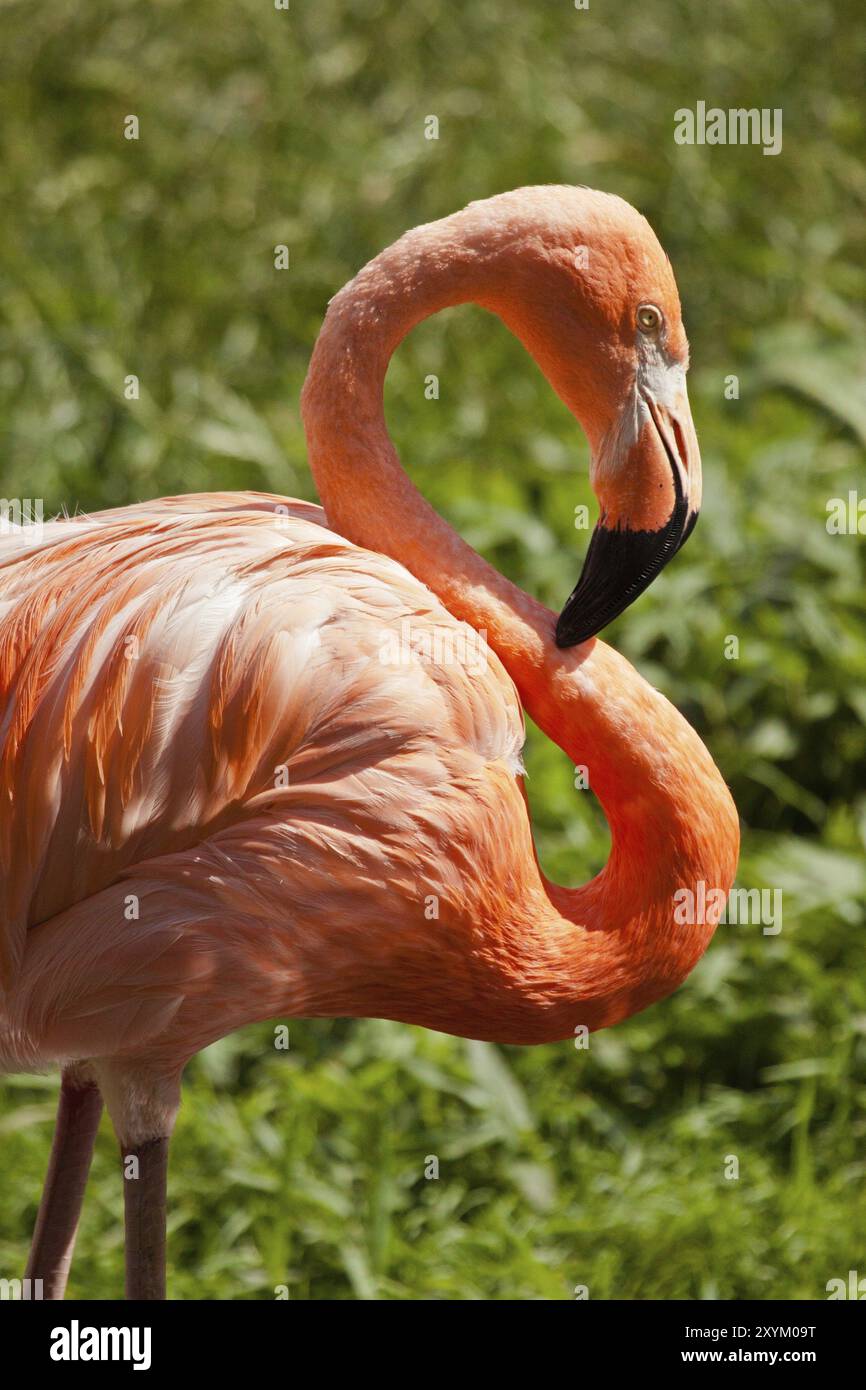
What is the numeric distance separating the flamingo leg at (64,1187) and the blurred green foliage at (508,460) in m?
0.46

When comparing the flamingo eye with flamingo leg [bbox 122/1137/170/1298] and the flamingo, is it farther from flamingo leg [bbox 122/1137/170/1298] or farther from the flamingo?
flamingo leg [bbox 122/1137/170/1298]

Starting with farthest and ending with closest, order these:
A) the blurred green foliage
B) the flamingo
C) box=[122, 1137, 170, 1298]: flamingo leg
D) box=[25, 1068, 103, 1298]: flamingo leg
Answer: the blurred green foliage
box=[25, 1068, 103, 1298]: flamingo leg
box=[122, 1137, 170, 1298]: flamingo leg
the flamingo

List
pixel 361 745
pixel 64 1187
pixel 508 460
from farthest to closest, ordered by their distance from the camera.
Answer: pixel 508 460
pixel 64 1187
pixel 361 745

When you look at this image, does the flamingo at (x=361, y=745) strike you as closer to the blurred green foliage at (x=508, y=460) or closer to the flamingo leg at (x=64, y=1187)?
the flamingo leg at (x=64, y=1187)

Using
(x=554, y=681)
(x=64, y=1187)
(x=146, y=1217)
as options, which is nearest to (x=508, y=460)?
(x=554, y=681)

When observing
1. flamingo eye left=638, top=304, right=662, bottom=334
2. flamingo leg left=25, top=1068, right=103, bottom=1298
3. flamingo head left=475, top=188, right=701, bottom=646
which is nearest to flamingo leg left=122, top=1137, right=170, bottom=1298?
flamingo leg left=25, top=1068, right=103, bottom=1298

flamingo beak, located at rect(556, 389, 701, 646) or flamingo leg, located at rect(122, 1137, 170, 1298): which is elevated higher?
flamingo beak, located at rect(556, 389, 701, 646)

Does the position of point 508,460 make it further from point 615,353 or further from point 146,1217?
point 146,1217

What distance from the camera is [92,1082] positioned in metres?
2.81

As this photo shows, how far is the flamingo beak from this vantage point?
236 cm

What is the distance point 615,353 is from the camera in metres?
2.37

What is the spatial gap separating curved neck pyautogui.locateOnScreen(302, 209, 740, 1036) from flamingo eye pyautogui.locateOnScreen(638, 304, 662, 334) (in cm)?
10

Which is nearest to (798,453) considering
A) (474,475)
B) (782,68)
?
(474,475)

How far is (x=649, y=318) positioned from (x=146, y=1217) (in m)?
1.53
